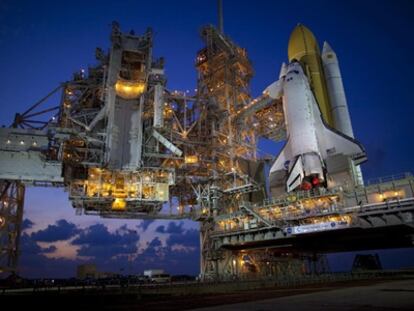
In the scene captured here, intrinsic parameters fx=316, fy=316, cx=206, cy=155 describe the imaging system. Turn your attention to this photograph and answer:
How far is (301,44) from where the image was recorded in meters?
Answer: 51.6

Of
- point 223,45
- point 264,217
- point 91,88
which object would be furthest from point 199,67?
point 264,217

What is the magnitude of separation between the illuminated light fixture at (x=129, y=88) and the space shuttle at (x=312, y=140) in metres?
19.9

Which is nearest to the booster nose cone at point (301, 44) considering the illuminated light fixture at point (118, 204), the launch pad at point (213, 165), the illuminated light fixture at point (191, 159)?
the launch pad at point (213, 165)

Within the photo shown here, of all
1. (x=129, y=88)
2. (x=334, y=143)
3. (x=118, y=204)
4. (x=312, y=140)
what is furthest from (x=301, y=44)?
(x=118, y=204)

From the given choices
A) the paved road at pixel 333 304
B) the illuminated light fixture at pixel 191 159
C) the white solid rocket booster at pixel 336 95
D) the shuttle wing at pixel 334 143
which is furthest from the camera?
the illuminated light fixture at pixel 191 159

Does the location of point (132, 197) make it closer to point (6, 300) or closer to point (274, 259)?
point (6, 300)

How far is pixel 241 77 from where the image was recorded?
191 ft

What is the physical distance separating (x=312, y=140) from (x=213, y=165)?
15145 mm

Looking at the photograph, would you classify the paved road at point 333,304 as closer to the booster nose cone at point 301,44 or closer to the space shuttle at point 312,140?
the space shuttle at point 312,140

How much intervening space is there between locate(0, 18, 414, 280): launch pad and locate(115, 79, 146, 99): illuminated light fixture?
135 millimetres

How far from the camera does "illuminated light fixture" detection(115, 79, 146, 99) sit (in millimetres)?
41812

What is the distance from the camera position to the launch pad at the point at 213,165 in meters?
36.2

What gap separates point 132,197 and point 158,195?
3291mm

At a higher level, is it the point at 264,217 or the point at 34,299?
the point at 264,217
